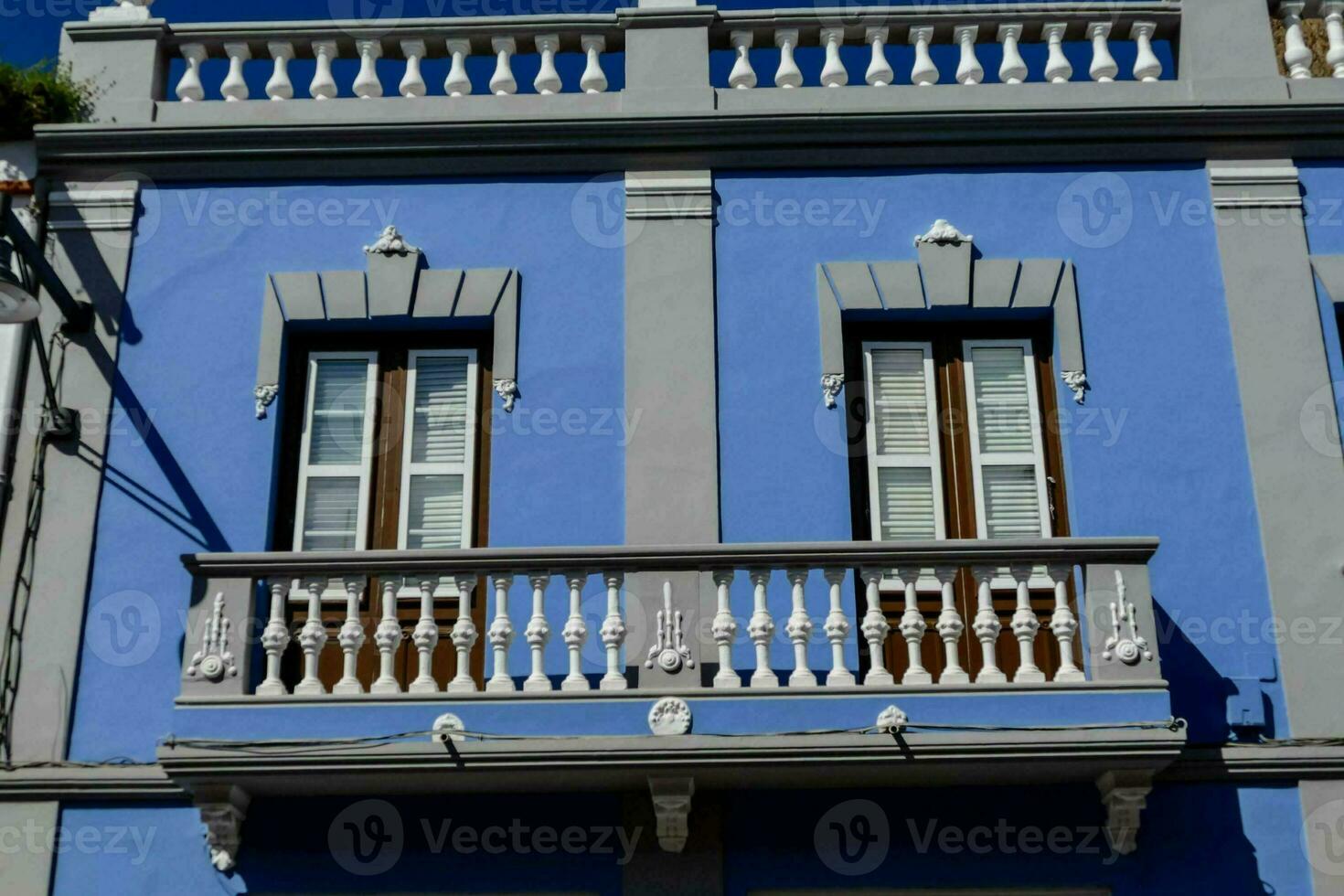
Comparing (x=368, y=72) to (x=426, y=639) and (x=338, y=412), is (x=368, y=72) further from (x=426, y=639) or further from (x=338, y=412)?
(x=426, y=639)

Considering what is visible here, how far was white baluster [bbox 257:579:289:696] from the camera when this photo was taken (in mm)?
9656

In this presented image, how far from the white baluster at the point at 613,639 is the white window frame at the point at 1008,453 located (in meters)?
2.25

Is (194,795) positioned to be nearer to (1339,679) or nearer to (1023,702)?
(1023,702)

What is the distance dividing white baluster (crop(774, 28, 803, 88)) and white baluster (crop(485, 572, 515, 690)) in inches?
152

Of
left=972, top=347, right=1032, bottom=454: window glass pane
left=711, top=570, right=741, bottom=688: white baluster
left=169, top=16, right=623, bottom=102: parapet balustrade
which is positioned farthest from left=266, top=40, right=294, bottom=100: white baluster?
left=972, top=347, right=1032, bottom=454: window glass pane

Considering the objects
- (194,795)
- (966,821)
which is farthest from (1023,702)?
(194,795)

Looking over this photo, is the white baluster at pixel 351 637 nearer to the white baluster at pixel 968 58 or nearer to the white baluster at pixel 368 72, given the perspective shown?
the white baluster at pixel 368 72

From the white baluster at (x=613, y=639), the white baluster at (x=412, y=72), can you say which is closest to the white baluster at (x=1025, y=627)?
the white baluster at (x=613, y=639)

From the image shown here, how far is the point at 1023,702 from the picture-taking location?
9.55m

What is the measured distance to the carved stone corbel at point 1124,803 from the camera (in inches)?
375

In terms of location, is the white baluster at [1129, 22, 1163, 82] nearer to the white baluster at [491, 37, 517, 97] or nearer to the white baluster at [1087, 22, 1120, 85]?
the white baluster at [1087, 22, 1120, 85]

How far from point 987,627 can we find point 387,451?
3.65 metres

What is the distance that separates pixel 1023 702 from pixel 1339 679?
1.85 metres

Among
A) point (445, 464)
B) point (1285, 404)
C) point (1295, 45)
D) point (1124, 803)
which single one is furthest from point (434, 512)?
point (1295, 45)
